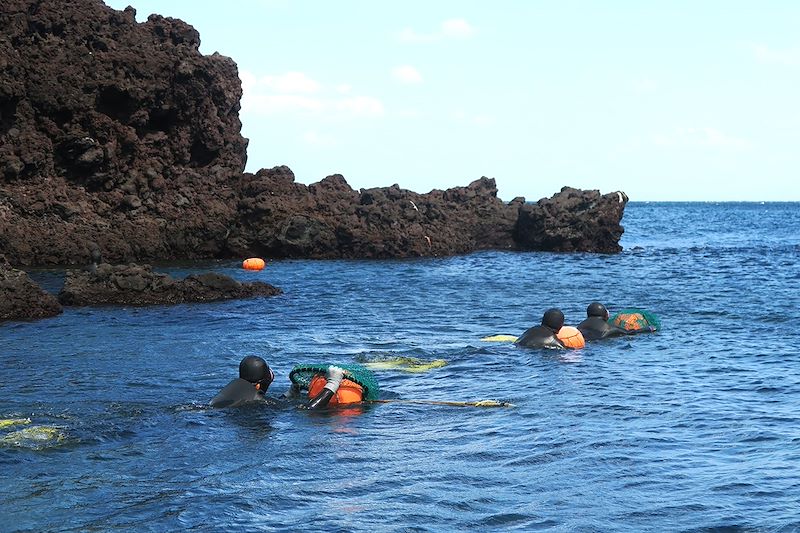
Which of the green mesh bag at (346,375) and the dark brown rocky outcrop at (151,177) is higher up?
the dark brown rocky outcrop at (151,177)

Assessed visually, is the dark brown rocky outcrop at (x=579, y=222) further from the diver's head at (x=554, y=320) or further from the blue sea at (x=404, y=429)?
the diver's head at (x=554, y=320)

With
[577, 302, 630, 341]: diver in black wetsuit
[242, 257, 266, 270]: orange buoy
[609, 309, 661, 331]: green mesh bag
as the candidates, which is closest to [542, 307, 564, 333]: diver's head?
[577, 302, 630, 341]: diver in black wetsuit

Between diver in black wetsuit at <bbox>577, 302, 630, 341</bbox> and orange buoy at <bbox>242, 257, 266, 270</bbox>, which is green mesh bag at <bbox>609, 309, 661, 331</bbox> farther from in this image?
orange buoy at <bbox>242, 257, 266, 270</bbox>

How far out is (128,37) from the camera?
178 feet

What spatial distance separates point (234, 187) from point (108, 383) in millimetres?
39224

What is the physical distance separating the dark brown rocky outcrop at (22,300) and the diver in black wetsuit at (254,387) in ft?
43.0

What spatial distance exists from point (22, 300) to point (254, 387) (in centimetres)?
1397

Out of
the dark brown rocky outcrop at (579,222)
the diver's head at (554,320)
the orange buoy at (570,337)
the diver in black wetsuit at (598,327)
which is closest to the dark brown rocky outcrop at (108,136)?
the dark brown rocky outcrop at (579,222)

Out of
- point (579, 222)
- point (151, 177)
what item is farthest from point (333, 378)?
point (579, 222)

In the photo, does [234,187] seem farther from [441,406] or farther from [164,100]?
[441,406]

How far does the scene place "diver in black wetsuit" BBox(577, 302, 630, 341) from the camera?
23844mm

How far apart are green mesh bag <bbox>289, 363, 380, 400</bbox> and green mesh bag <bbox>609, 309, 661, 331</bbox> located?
10.1 m

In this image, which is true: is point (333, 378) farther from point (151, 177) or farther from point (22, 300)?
point (151, 177)

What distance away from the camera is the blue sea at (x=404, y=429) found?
35.8 ft
